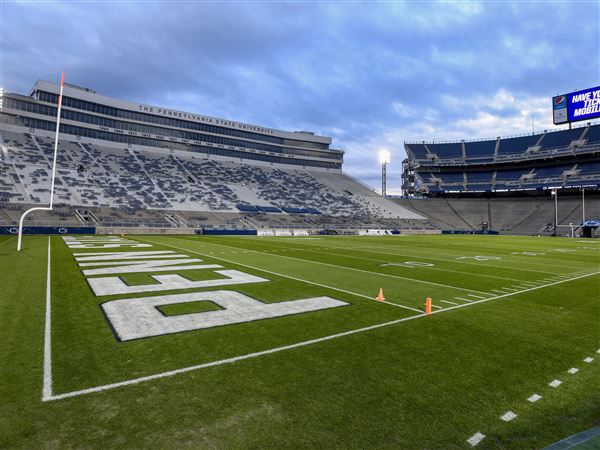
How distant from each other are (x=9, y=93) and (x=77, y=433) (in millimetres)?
74274

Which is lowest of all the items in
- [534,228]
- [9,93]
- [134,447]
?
[134,447]

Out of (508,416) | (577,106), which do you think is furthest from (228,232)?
(577,106)

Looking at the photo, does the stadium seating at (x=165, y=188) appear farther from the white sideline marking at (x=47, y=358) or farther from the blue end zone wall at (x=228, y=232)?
the white sideline marking at (x=47, y=358)

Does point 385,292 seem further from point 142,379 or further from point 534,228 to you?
point 534,228

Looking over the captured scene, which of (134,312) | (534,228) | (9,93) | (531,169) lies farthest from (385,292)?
(531,169)

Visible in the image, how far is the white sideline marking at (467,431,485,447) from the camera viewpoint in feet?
11.2

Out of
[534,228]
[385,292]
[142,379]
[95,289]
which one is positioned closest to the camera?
[142,379]

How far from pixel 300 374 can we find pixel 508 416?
2.54 metres

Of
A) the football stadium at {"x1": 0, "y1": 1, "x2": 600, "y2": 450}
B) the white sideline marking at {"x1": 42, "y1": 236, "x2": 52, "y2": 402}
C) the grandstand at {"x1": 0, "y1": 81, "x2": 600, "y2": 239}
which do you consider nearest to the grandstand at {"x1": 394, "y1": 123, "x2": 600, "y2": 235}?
the grandstand at {"x1": 0, "y1": 81, "x2": 600, "y2": 239}

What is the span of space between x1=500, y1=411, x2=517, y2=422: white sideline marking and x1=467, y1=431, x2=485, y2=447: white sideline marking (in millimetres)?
529

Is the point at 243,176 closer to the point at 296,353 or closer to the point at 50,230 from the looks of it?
the point at 50,230

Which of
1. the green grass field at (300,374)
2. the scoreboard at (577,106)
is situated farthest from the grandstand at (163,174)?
the green grass field at (300,374)

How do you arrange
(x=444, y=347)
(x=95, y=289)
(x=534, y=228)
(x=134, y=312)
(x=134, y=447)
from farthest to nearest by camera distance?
(x=534, y=228), (x=95, y=289), (x=134, y=312), (x=444, y=347), (x=134, y=447)

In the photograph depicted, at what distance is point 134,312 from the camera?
769 cm
